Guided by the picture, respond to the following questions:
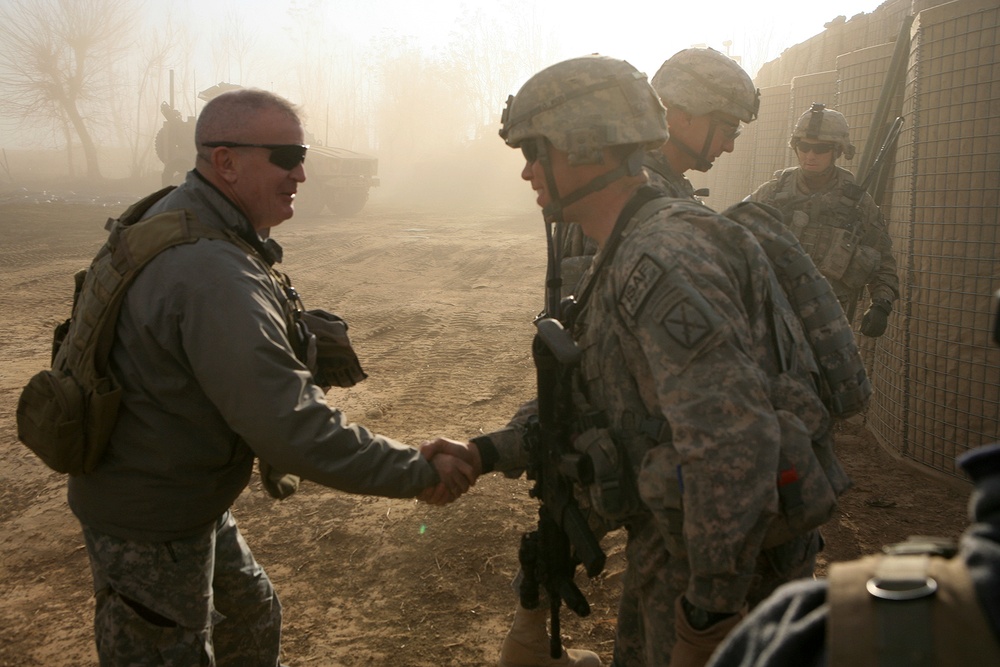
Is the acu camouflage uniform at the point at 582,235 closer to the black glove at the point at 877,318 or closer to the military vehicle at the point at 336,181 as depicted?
the black glove at the point at 877,318

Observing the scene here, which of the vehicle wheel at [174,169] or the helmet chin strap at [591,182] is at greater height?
the vehicle wheel at [174,169]

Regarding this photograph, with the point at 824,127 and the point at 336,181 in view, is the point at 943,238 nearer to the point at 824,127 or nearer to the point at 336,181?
the point at 824,127

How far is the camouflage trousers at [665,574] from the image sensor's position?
207cm

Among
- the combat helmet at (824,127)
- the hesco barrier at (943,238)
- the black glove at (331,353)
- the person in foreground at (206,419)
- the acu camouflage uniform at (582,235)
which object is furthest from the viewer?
the combat helmet at (824,127)

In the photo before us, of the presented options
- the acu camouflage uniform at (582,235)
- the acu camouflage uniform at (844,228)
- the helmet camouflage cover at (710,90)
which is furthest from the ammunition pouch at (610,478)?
the acu camouflage uniform at (844,228)

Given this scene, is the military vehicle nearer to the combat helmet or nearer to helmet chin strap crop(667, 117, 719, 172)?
the combat helmet

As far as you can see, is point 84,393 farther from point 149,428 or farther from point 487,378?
point 487,378

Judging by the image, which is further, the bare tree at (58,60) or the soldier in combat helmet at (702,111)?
the bare tree at (58,60)

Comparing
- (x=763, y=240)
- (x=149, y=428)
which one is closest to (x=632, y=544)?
(x=763, y=240)

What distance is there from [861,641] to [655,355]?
109 centimetres

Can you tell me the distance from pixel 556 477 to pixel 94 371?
1.37 m

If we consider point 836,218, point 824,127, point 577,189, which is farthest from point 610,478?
point 824,127

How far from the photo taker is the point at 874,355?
600cm

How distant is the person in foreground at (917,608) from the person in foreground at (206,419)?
1.65 m
